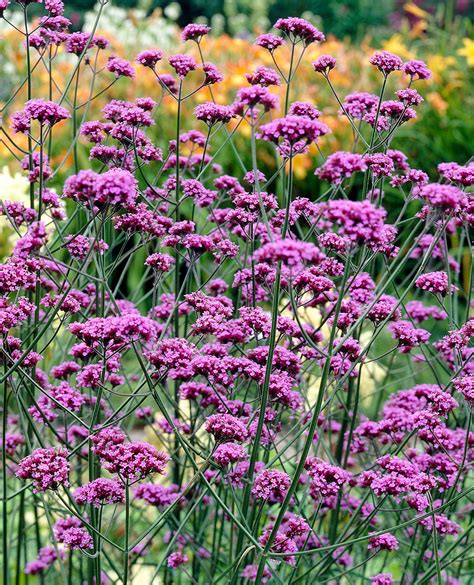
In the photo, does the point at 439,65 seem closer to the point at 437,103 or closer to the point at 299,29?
the point at 437,103

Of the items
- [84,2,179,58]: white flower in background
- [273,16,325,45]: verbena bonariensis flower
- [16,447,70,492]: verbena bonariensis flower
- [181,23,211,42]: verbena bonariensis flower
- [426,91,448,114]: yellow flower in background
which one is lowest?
[16,447,70,492]: verbena bonariensis flower

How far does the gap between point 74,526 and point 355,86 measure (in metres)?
6.82

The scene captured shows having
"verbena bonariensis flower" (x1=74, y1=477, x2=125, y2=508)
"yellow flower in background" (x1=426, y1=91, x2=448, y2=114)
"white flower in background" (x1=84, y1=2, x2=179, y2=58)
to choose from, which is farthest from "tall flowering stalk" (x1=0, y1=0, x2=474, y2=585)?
"white flower in background" (x1=84, y1=2, x2=179, y2=58)

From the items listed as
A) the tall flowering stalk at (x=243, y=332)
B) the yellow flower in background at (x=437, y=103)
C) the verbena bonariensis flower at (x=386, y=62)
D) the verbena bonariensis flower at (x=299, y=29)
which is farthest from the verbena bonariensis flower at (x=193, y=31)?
the yellow flower in background at (x=437, y=103)

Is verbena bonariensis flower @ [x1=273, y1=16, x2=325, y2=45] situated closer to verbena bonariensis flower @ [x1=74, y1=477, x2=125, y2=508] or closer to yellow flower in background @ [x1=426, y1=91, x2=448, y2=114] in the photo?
verbena bonariensis flower @ [x1=74, y1=477, x2=125, y2=508]

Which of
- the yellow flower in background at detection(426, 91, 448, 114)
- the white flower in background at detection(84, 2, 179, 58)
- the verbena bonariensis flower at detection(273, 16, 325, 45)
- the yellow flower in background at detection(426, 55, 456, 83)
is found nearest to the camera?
the verbena bonariensis flower at detection(273, 16, 325, 45)

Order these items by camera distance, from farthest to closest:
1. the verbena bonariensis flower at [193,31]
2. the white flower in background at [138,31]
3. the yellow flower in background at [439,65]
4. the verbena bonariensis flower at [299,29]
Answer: the white flower in background at [138,31] → the yellow flower in background at [439,65] → the verbena bonariensis flower at [193,31] → the verbena bonariensis flower at [299,29]

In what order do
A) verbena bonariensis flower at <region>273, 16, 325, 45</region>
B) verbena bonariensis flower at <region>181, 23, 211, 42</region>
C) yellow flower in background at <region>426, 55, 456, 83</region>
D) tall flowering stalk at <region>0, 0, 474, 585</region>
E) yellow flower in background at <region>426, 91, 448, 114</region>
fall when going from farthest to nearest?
yellow flower in background at <region>426, 55, 456, 83</region> < yellow flower in background at <region>426, 91, 448, 114</region> < verbena bonariensis flower at <region>181, 23, 211, 42</region> < verbena bonariensis flower at <region>273, 16, 325, 45</region> < tall flowering stalk at <region>0, 0, 474, 585</region>

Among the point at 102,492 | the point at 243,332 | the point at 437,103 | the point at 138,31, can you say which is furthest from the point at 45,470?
the point at 138,31

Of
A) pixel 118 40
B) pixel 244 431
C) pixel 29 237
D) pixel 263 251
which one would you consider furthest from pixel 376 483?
pixel 118 40

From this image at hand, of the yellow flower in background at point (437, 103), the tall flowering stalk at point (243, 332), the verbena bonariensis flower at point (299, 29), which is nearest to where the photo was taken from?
the tall flowering stalk at point (243, 332)

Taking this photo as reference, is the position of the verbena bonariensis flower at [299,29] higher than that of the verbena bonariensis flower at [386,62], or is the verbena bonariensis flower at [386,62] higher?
the verbena bonariensis flower at [299,29]

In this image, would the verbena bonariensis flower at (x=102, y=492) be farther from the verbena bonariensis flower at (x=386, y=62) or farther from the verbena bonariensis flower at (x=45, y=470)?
the verbena bonariensis flower at (x=386, y=62)

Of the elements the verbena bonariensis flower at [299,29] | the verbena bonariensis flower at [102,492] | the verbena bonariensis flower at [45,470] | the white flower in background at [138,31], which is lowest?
the verbena bonariensis flower at [102,492]
